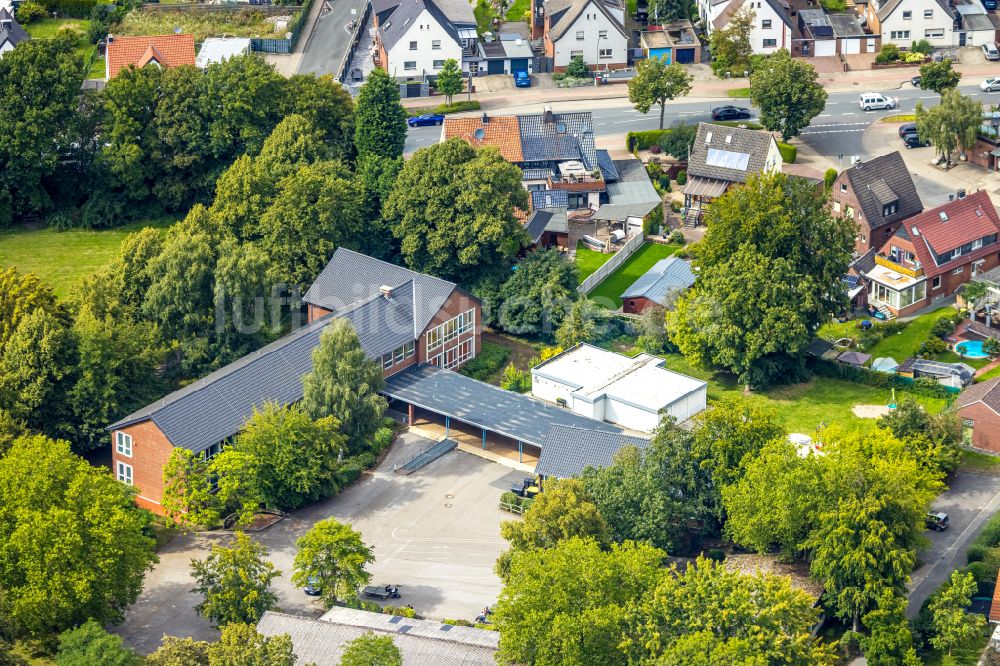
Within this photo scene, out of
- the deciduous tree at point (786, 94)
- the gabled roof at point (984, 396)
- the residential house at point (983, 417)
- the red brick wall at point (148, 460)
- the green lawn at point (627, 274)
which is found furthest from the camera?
the deciduous tree at point (786, 94)

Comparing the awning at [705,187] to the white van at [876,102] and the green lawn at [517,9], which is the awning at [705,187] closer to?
the white van at [876,102]

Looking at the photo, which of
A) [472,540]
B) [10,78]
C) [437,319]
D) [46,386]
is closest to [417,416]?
[437,319]

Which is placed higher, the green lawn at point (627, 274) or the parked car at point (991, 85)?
the parked car at point (991, 85)

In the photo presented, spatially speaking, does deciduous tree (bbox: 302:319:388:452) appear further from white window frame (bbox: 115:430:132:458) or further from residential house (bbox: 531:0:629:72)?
residential house (bbox: 531:0:629:72)

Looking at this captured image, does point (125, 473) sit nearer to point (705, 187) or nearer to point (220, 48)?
point (705, 187)

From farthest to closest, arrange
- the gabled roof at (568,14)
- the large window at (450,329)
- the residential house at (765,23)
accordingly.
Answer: the residential house at (765,23) → the gabled roof at (568,14) → the large window at (450,329)

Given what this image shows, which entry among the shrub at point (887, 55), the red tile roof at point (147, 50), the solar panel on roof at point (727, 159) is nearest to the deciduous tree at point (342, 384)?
the solar panel on roof at point (727, 159)
